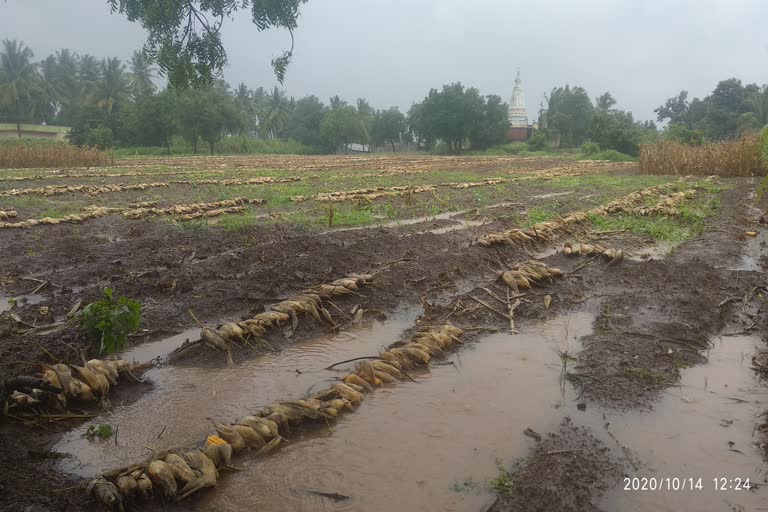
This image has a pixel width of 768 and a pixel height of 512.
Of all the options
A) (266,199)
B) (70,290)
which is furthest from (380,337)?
(266,199)

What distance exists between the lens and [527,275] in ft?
20.8

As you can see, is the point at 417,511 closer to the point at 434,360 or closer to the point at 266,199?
the point at 434,360

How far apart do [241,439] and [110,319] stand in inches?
69.4

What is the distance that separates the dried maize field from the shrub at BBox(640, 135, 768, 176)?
15.4 m

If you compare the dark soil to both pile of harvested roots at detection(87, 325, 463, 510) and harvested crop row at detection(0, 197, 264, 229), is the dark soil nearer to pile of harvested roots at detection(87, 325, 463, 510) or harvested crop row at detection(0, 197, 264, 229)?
pile of harvested roots at detection(87, 325, 463, 510)

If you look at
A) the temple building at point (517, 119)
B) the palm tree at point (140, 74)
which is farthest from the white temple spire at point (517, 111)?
the palm tree at point (140, 74)

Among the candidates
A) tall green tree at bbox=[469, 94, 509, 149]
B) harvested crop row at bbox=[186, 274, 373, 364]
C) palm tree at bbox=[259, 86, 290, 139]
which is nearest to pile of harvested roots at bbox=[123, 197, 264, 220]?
harvested crop row at bbox=[186, 274, 373, 364]

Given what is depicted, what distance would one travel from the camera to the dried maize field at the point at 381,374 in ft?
9.24

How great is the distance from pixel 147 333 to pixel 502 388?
313 cm

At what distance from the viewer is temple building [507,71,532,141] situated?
63.1m

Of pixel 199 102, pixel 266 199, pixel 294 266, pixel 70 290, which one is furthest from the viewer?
pixel 199 102

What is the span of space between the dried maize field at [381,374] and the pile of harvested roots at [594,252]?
0.03 meters

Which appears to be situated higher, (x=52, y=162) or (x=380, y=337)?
(x=52, y=162)

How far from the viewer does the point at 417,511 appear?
264 cm
